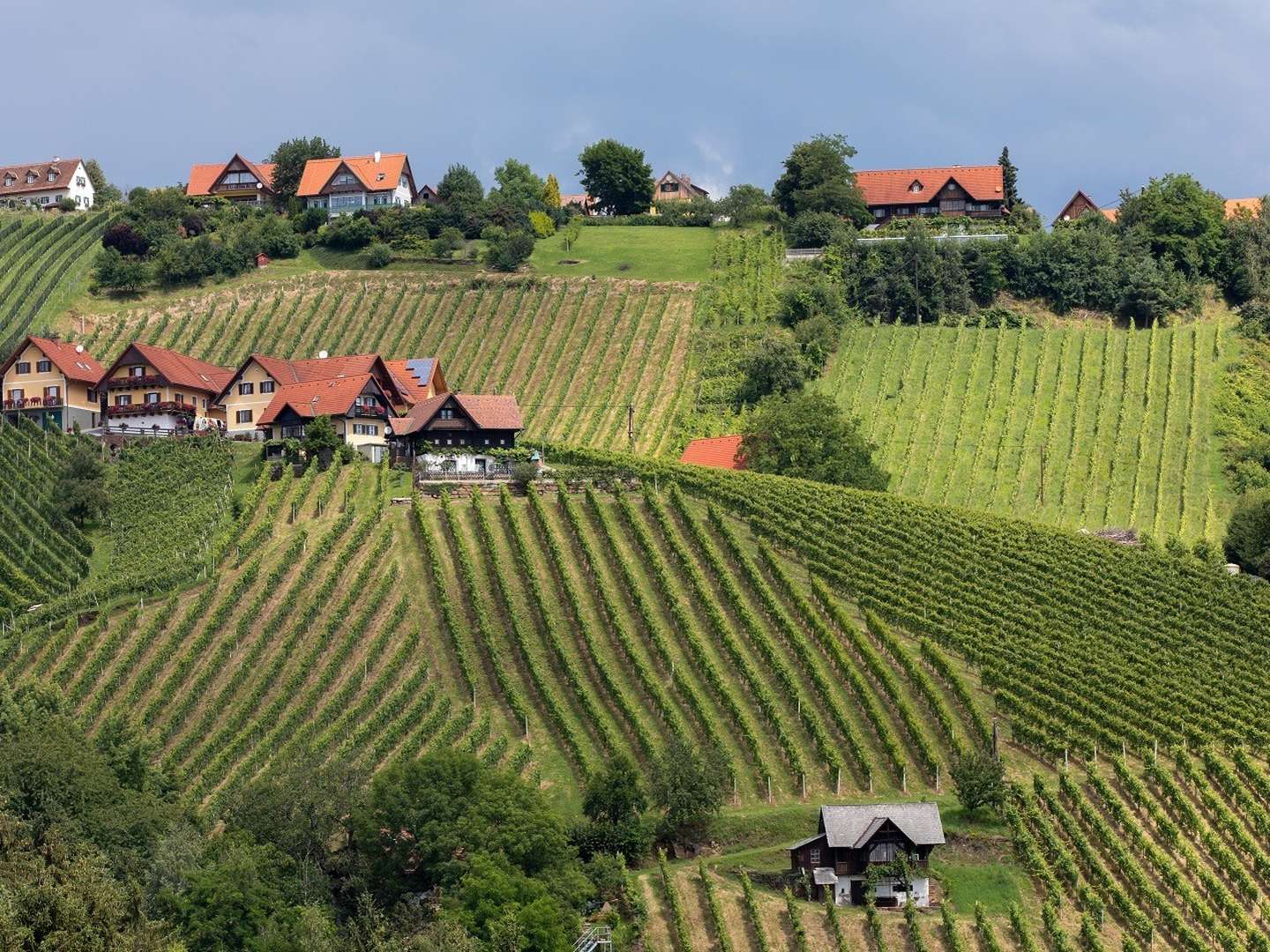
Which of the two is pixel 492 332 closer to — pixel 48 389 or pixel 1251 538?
pixel 48 389

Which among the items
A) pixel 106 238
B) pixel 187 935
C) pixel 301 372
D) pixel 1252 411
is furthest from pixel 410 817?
pixel 106 238

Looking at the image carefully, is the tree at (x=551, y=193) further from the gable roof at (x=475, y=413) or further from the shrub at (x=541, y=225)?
the gable roof at (x=475, y=413)

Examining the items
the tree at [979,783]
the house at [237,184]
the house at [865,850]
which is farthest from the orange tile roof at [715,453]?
the house at [237,184]

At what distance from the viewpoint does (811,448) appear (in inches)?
4449

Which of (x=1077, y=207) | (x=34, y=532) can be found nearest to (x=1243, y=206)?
(x=1077, y=207)

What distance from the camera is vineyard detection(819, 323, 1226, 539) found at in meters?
119

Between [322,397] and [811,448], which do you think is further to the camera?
[322,397]

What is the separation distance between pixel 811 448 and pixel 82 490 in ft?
123

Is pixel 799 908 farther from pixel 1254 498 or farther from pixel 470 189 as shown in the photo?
pixel 470 189

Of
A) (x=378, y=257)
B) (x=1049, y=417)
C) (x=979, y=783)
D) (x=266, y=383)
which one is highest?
(x=378, y=257)

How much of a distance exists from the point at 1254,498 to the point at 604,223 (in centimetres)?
7284

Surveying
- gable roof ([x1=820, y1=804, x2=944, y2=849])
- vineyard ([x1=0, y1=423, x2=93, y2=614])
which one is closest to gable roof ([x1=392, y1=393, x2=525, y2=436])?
vineyard ([x1=0, y1=423, x2=93, y2=614])

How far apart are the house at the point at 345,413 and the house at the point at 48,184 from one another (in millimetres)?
71977

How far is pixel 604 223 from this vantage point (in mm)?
170125
